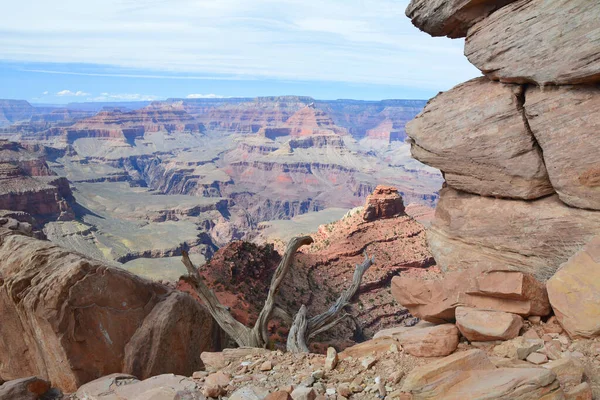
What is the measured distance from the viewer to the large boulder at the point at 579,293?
7.76 meters

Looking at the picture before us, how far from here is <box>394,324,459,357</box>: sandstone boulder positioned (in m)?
8.67

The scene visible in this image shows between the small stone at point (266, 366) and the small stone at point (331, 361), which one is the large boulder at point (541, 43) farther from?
the small stone at point (266, 366)

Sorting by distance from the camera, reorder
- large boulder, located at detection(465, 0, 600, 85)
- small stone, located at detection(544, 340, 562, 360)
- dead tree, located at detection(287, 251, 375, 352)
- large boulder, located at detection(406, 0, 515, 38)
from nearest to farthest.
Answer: small stone, located at detection(544, 340, 562, 360), large boulder, located at detection(465, 0, 600, 85), large boulder, located at detection(406, 0, 515, 38), dead tree, located at detection(287, 251, 375, 352)

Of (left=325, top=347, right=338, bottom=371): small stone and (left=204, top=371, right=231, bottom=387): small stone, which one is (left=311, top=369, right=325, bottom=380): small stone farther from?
(left=204, top=371, right=231, bottom=387): small stone

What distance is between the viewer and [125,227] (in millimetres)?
130750

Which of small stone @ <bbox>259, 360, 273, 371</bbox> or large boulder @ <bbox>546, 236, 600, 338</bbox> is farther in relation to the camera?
small stone @ <bbox>259, 360, 273, 371</bbox>

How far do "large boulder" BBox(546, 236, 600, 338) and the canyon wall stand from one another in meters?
1.83

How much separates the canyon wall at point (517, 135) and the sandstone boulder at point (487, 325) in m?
1.58

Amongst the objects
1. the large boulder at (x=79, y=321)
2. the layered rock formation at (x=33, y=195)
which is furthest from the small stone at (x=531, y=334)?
the layered rock formation at (x=33, y=195)

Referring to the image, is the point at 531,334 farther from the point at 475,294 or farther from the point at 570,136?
the point at 570,136

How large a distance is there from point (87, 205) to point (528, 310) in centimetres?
17600

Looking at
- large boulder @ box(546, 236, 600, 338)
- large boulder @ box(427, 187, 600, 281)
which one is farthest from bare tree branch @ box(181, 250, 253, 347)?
large boulder @ box(546, 236, 600, 338)

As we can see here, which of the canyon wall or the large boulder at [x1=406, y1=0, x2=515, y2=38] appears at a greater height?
the large boulder at [x1=406, y1=0, x2=515, y2=38]

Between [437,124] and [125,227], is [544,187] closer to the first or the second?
[437,124]
